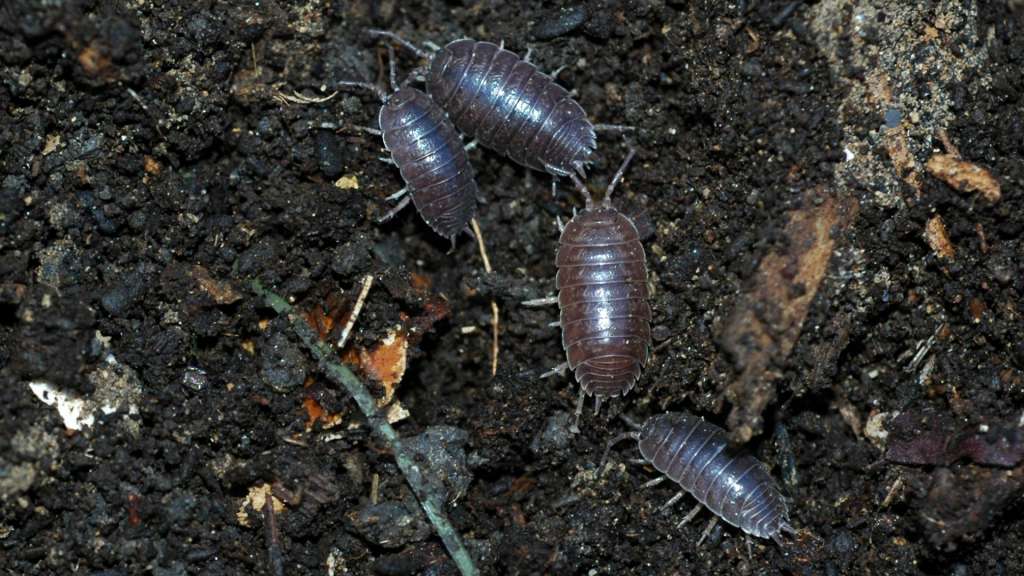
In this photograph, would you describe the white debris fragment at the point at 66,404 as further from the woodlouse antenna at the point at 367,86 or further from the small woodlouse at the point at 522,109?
the small woodlouse at the point at 522,109

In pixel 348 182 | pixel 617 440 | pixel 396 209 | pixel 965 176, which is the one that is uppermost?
pixel 965 176

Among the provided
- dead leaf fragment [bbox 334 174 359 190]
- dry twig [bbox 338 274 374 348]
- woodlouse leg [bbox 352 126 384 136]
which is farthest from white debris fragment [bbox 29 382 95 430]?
woodlouse leg [bbox 352 126 384 136]

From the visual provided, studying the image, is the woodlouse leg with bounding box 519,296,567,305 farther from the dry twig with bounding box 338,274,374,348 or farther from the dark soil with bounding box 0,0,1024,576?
the dry twig with bounding box 338,274,374,348

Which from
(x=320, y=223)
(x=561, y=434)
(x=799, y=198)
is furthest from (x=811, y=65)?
(x=320, y=223)

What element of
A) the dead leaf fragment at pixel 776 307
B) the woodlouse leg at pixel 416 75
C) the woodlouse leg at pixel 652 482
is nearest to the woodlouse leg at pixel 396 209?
the woodlouse leg at pixel 416 75

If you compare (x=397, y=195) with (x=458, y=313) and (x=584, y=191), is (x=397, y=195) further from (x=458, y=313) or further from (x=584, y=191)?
(x=584, y=191)

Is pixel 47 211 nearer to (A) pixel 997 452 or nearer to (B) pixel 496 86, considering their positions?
(B) pixel 496 86

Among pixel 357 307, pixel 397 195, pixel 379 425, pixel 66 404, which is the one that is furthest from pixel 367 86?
pixel 66 404
